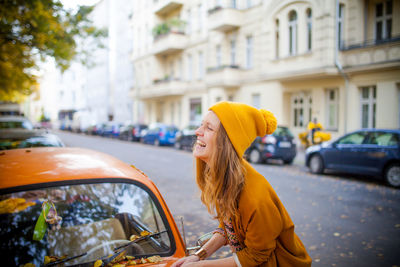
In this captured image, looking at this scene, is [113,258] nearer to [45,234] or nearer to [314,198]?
[45,234]

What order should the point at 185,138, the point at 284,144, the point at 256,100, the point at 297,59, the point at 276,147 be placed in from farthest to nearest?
the point at 256,100, the point at 185,138, the point at 297,59, the point at 284,144, the point at 276,147

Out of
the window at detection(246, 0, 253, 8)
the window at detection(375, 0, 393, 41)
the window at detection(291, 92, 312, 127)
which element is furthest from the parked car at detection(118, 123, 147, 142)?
the window at detection(375, 0, 393, 41)

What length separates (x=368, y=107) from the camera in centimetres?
1648

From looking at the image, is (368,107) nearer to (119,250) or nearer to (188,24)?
(119,250)

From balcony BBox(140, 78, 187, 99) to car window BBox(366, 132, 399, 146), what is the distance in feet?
70.4

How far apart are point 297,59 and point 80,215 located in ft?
57.6

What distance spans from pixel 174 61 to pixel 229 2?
34.8 ft

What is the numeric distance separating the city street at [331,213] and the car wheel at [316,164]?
34 centimetres

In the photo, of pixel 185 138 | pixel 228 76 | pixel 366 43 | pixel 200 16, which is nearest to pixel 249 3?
pixel 228 76

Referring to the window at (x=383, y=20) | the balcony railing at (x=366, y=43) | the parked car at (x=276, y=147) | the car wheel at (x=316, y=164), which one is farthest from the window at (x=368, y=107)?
the car wheel at (x=316, y=164)

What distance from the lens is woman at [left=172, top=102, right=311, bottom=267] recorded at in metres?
1.56

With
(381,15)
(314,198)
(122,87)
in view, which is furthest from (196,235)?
(122,87)

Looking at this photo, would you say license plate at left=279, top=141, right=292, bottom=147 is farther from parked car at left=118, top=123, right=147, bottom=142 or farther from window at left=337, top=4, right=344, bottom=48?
parked car at left=118, top=123, right=147, bottom=142

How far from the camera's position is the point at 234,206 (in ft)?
5.40
